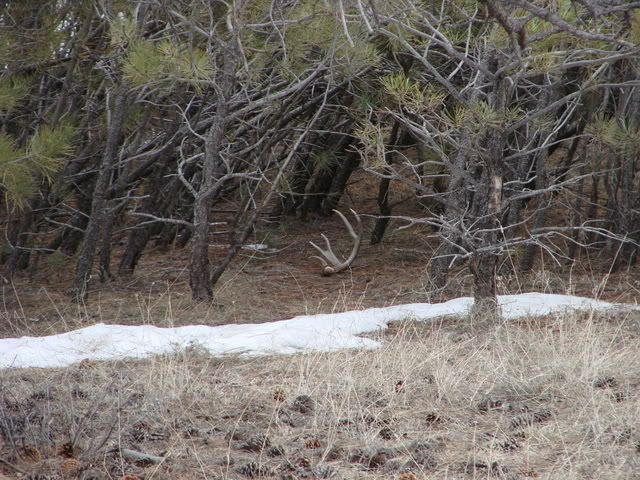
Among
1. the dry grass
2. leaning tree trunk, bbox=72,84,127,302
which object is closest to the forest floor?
the dry grass

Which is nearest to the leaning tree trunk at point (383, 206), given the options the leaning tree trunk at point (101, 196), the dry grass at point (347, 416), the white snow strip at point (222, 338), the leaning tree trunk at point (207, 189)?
the leaning tree trunk at point (207, 189)

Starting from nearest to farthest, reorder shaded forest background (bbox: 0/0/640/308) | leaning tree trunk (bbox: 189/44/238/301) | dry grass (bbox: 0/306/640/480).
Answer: dry grass (bbox: 0/306/640/480)
shaded forest background (bbox: 0/0/640/308)
leaning tree trunk (bbox: 189/44/238/301)

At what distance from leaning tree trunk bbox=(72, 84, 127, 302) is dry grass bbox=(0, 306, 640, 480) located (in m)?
2.60

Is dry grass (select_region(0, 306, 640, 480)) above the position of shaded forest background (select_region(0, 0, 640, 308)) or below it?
below

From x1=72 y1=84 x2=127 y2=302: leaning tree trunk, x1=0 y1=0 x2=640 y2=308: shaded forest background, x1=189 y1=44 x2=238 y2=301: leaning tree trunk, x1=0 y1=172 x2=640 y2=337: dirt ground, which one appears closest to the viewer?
x1=0 y1=0 x2=640 y2=308: shaded forest background

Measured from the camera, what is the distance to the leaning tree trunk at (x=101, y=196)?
7.00 metres

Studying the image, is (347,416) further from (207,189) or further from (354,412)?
(207,189)

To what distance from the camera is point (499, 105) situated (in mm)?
5496

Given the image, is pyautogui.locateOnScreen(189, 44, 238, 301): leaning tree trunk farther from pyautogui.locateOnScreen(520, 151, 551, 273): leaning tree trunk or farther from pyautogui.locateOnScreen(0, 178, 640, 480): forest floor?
pyautogui.locateOnScreen(520, 151, 551, 273): leaning tree trunk

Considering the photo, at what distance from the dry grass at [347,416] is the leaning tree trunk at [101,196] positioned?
8.52 ft

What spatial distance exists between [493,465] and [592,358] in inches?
49.0

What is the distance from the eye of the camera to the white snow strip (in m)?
5.07

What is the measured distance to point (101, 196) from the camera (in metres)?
7.25

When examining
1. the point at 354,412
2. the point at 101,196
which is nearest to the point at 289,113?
the point at 101,196
